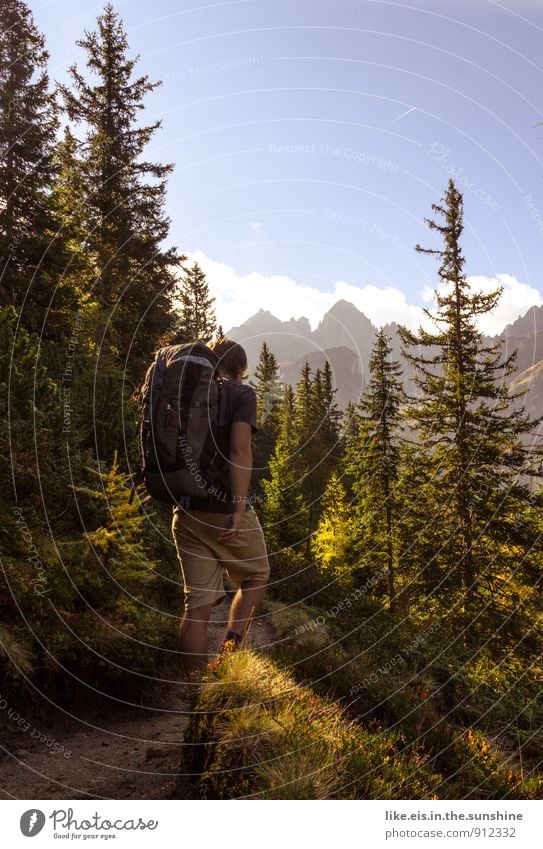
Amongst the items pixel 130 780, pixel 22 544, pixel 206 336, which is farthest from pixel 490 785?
pixel 206 336

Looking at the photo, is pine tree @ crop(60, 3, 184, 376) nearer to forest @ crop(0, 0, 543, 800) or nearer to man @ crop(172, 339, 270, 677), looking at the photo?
forest @ crop(0, 0, 543, 800)

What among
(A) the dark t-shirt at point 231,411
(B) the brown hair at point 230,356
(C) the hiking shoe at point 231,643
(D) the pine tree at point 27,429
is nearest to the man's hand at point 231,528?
(A) the dark t-shirt at point 231,411

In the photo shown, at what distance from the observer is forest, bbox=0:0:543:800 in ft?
13.9

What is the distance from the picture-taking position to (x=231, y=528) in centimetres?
427

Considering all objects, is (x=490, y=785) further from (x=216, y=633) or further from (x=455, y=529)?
(x=455, y=529)

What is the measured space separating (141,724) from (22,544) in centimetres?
253

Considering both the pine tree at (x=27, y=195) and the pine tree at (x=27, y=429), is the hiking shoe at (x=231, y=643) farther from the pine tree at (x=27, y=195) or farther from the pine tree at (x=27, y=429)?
the pine tree at (x=27, y=195)

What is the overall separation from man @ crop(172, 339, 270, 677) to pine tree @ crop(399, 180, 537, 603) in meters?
12.8

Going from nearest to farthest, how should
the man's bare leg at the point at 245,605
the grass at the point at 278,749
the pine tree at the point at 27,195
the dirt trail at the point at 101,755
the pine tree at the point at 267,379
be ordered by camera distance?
the grass at the point at 278,749
the dirt trail at the point at 101,755
the man's bare leg at the point at 245,605
the pine tree at the point at 27,195
the pine tree at the point at 267,379

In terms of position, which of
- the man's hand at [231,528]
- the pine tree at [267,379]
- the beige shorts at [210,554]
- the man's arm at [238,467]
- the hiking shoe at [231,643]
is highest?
the pine tree at [267,379]

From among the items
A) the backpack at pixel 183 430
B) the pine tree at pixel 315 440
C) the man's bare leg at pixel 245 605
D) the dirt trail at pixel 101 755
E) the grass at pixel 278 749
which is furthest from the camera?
the pine tree at pixel 315 440

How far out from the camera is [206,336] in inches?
1583

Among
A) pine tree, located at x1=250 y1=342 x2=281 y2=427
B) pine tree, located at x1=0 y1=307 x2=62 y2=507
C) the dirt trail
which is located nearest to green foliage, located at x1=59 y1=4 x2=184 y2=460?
pine tree, located at x1=0 y1=307 x2=62 y2=507

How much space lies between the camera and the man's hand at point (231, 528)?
13.9 ft
